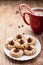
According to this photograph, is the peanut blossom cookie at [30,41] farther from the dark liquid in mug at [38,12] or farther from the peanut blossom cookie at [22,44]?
the dark liquid in mug at [38,12]

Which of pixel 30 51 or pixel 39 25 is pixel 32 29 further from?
pixel 30 51

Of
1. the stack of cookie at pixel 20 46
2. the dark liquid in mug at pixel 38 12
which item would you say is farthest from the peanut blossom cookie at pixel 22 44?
the dark liquid in mug at pixel 38 12

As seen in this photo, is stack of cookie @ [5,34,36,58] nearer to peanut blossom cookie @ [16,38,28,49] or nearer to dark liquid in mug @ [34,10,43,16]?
peanut blossom cookie @ [16,38,28,49]

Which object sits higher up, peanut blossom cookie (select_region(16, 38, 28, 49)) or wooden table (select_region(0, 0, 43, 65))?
peanut blossom cookie (select_region(16, 38, 28, 49))

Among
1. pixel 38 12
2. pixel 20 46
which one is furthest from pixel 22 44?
pixel 38 12

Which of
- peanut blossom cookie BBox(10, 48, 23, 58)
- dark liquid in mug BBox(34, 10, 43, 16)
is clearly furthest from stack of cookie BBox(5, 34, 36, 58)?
dark liquid in mug BBox(34, 10, 43, 16)

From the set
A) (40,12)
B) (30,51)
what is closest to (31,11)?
(40,12)
